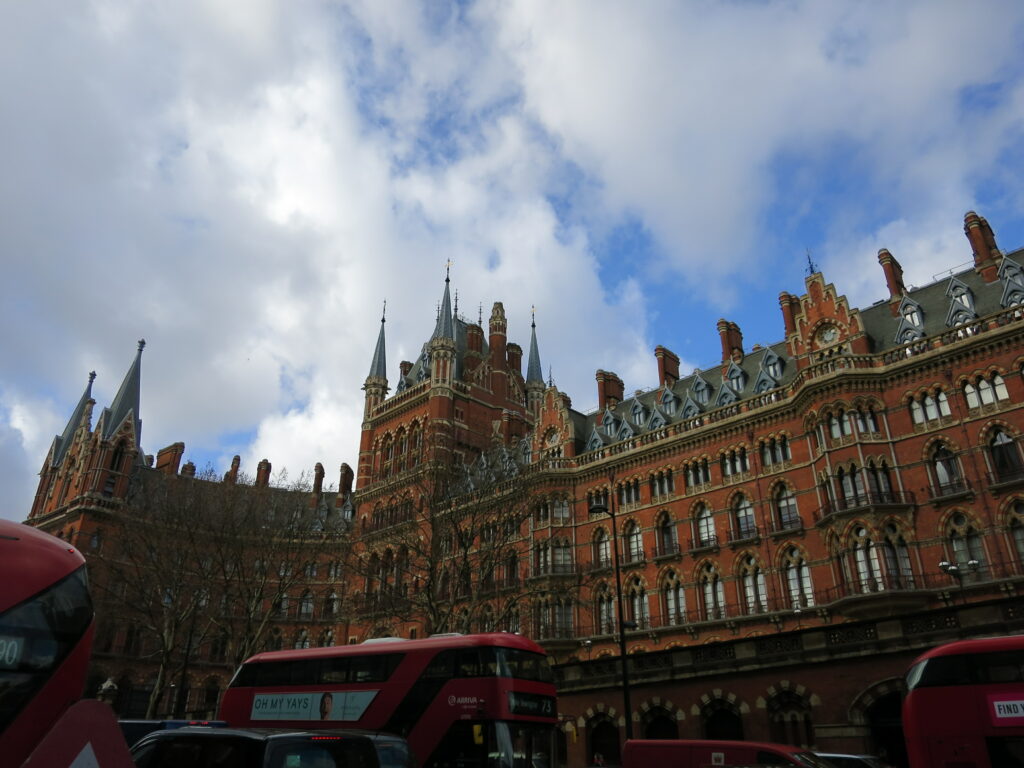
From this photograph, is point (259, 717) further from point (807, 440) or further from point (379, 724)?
point (807, 440)

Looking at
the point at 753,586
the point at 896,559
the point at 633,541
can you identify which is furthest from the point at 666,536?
the point at 896,559

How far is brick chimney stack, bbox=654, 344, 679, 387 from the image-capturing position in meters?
51.8

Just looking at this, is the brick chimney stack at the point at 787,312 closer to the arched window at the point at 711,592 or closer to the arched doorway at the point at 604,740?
the arched window at the point at 711,592

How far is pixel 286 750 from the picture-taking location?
8461mm

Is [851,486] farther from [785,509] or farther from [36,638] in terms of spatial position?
[36,638]

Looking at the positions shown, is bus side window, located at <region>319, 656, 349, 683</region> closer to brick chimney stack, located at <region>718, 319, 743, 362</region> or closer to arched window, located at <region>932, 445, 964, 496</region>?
arched window, located at <region>932, 445, 964, 496</region>

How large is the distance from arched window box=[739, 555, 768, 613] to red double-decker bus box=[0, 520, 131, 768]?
114 feet

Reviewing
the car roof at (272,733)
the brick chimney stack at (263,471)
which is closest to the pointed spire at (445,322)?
the brick chimney stack at (263,471)

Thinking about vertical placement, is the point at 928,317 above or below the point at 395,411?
below

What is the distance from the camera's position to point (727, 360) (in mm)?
48188

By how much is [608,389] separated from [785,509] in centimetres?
1943

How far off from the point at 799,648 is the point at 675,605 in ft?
55.2

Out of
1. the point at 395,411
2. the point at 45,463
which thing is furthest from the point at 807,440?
the point at 45,463

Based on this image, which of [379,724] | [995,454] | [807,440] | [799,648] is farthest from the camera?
→ [807,440]
